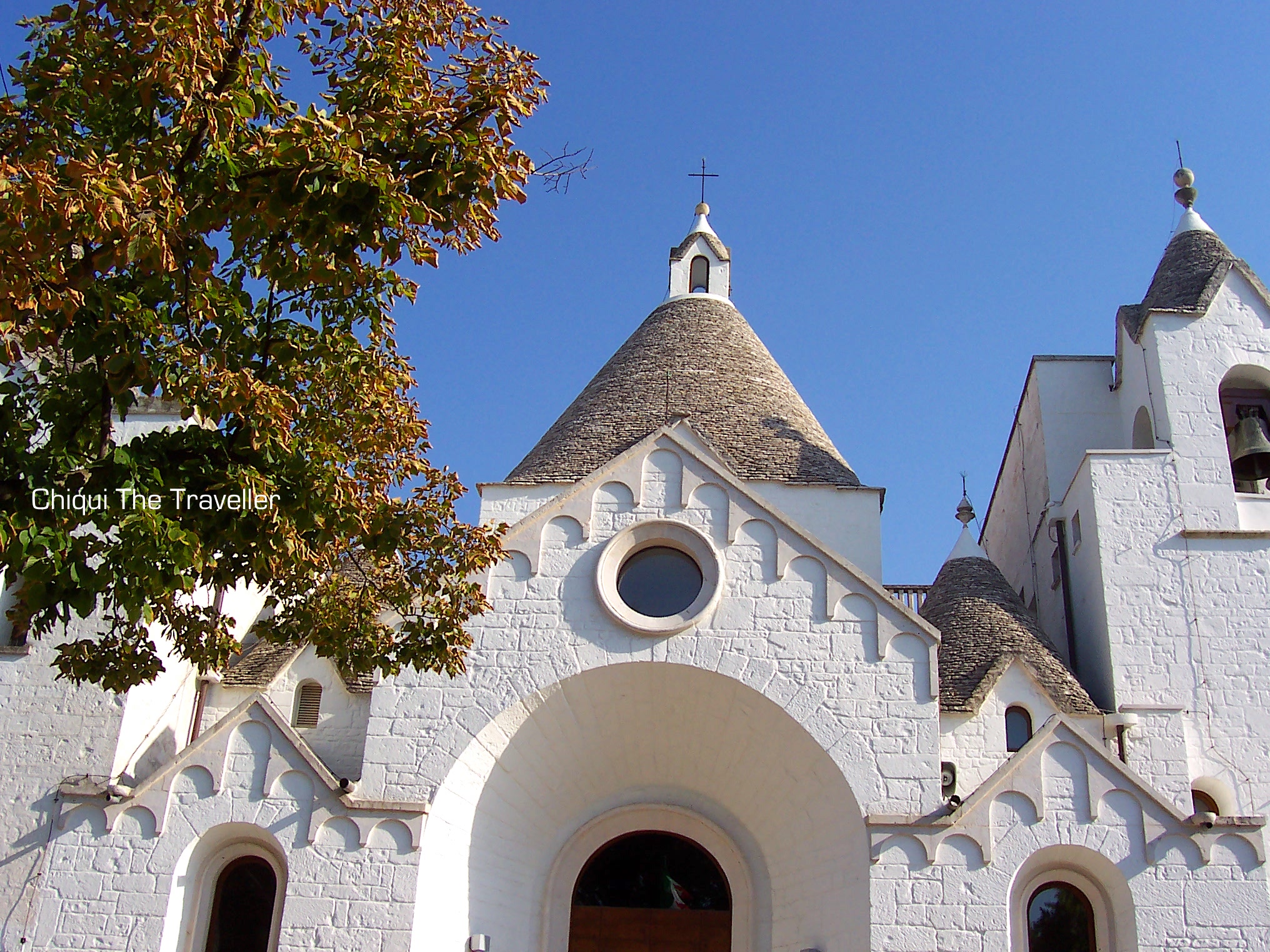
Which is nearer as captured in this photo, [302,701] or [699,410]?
[302,701]

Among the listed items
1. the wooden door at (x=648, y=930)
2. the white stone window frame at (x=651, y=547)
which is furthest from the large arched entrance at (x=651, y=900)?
the white stone window frame at (x=651, y=547)

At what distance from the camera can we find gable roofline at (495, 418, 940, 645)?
13961 millimetres

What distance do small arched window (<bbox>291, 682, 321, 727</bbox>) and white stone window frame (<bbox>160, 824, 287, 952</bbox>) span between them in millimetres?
2406

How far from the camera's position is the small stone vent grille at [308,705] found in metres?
15.8

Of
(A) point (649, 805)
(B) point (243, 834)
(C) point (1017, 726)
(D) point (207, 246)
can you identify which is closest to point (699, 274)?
(C) point (1017, 726)

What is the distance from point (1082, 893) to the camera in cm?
1322

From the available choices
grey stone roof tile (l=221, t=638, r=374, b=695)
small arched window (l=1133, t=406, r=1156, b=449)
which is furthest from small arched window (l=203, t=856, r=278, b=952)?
small arched window (l=1133, t=406, r=1156, b=449)

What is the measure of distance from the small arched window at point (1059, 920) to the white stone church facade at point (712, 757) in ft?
0.12

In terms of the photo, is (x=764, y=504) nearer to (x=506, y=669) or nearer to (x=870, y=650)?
(x=870, y=650)

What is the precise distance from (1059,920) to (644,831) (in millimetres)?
5461

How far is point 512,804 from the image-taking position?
14531 millimetres

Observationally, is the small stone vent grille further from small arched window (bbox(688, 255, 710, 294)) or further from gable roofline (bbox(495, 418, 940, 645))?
small arched window (bbox(688, 255, 710, 294))

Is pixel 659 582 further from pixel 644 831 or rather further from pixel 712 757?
pixel 644 831

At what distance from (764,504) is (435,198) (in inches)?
301
